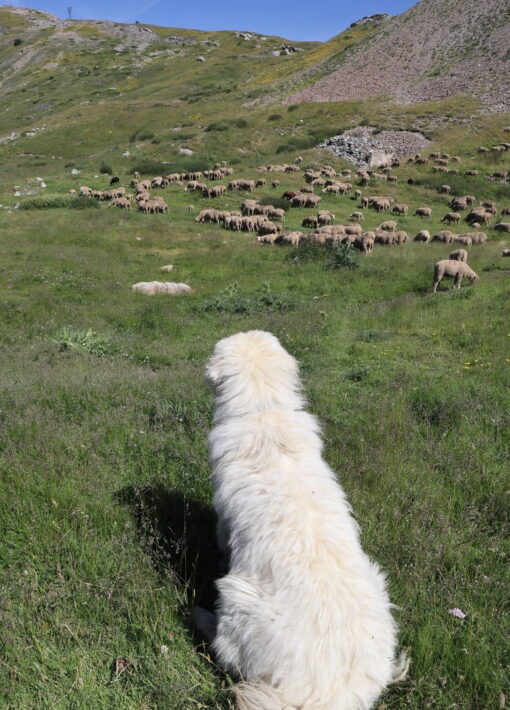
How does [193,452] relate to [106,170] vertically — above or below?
below

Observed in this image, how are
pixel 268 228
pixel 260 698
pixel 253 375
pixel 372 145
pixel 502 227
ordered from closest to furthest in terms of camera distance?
pixel 260 698 → pixel 253 375 → pixel 268 228 → pixel 502 227 → pixel 372 145

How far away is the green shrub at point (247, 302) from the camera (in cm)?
1253

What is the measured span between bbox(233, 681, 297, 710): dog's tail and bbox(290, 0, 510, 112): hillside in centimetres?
5205

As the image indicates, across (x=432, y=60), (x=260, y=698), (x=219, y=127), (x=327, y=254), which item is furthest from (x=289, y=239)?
(x=432, y=60)

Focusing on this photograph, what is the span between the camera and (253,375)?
11.2 ft

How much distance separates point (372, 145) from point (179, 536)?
137 ft

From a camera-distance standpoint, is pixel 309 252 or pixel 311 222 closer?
pixel 309 252

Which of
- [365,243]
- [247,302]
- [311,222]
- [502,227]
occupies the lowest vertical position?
[247,302]

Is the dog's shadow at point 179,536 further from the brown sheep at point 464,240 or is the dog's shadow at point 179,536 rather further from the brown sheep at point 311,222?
the brown sheep at point 311,222

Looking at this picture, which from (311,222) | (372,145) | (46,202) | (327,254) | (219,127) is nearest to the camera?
(327,254)

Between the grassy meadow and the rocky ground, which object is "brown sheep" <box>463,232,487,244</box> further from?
the rocky ground

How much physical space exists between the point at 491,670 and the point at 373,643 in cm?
83

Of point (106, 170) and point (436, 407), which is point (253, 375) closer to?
point (436, 407)

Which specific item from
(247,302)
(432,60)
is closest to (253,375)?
(247,302)
